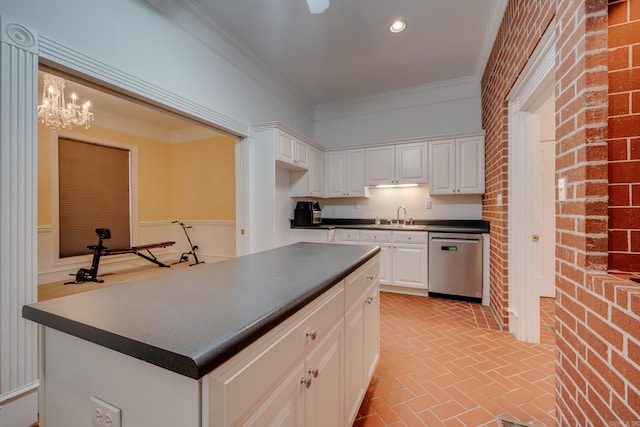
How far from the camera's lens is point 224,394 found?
571mm

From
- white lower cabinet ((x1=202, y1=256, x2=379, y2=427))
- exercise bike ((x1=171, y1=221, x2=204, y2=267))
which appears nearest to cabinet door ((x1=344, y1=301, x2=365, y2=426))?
white lower cabinet ((x1=202, y1=256, x2=379, y2=427))

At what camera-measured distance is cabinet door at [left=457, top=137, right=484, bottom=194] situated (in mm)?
3627

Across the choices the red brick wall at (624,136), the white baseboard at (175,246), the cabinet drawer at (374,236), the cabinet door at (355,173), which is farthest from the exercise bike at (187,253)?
the red brick wall at (624,136)

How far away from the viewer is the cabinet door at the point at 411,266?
141 inches

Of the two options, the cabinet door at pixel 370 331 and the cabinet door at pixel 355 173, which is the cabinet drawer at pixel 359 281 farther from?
the cabinet door at pixel 355 173

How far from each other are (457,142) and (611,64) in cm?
276

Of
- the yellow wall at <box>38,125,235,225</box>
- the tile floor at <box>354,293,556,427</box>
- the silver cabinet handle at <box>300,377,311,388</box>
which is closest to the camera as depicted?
the silver cabinet handle at <box>300,377,311,388</box>

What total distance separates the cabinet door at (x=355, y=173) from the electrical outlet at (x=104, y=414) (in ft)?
13.1

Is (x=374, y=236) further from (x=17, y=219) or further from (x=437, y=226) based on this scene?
(x=17, y=219)

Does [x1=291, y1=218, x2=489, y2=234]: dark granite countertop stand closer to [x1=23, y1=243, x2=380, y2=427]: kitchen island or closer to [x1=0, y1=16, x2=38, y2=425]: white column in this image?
[x1=23, y1=243, x2=380, y2=427]: kitchen island

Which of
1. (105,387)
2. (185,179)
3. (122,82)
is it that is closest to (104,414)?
(105,387)

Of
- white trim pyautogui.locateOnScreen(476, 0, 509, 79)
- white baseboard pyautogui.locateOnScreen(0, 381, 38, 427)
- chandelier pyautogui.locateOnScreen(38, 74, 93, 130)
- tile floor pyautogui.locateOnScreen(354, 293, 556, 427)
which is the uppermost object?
white trim pyautogui.locateOnScreen(476, 0, 509, 79)

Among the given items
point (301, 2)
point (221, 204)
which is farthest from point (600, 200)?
point (221, 204)

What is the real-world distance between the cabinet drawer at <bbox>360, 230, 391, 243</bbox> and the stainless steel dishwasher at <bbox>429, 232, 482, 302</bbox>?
574mm
